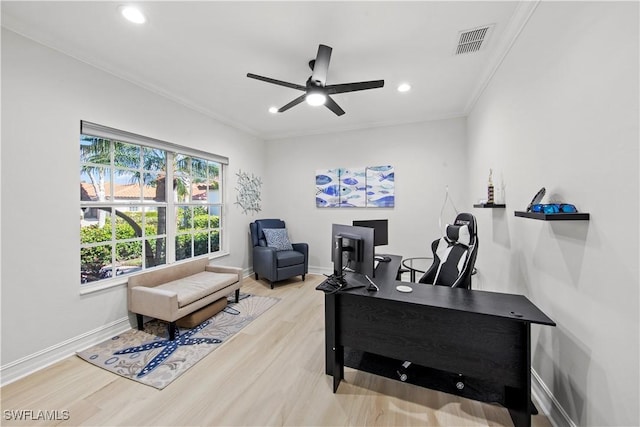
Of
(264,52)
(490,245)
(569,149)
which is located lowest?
(490,245)

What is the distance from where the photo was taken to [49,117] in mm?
2182

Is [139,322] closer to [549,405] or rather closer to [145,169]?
[145,169]

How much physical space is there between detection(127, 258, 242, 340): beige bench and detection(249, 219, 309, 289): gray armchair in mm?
724

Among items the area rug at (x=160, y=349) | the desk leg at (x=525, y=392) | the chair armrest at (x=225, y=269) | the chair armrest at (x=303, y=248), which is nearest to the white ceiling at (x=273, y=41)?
the desk leg at (x=525, y=392)

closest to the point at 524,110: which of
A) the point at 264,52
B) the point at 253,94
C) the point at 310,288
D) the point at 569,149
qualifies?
the point at 569,149

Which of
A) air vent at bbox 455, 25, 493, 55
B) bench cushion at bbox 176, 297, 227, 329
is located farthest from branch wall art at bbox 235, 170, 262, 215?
air vent at bbox 455, 25, 493, 55

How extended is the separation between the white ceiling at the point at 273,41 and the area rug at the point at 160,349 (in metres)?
2.74

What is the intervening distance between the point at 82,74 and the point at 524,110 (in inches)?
152

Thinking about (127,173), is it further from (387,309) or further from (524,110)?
(524,110)

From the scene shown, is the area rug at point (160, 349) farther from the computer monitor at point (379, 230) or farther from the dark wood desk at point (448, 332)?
the computer monitor at point (379, 230)

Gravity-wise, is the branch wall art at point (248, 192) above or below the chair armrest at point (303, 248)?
above

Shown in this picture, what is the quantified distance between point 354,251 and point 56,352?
2.73 meters

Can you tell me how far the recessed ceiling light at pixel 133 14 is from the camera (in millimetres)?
1845

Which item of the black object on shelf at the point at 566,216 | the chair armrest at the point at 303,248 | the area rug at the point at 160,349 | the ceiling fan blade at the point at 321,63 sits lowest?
the area rug at the point at 160,349
